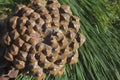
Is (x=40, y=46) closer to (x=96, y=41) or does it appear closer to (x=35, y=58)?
(x=35, y=58)

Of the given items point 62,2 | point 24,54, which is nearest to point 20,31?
point 24,54

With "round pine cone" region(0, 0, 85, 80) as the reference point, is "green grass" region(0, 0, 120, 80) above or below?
below

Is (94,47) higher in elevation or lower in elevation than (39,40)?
lower

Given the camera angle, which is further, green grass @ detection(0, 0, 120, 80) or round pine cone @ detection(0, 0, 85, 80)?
green grass @ detection(0, 0, 120, 80)

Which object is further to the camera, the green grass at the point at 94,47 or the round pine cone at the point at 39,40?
the green grass at the point at 94,47

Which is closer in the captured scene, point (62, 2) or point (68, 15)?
point (68, 15)
